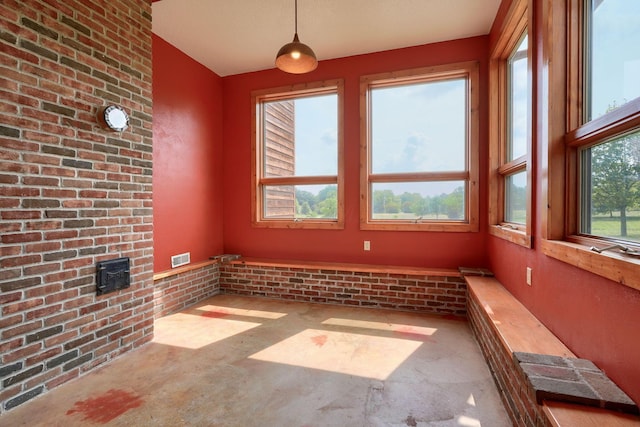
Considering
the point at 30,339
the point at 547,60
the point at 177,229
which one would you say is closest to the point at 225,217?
the point at 177,229

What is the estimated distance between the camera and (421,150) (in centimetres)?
360

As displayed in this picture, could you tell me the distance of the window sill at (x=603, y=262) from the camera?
1086mm

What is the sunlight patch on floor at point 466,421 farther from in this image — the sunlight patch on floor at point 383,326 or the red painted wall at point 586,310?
the sunlight patch on floor at point 383,326

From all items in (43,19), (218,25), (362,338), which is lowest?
(362,338)

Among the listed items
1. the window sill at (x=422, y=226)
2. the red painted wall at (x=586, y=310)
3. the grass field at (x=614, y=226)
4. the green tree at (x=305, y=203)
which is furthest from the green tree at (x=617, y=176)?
the green tree at (x=305, y=203)

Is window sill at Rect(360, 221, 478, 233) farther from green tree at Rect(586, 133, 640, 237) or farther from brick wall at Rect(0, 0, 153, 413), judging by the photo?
brick wall at Rect(0, 0, 153, 413)

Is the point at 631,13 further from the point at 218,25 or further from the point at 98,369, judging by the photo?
the point at 98,369

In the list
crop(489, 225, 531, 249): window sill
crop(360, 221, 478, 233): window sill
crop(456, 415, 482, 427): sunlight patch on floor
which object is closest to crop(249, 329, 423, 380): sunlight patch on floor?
crop(456, 415, 482, 427): sunlight patch on floor

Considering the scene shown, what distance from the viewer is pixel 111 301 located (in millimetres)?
2273

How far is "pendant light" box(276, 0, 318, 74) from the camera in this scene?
2340 mm

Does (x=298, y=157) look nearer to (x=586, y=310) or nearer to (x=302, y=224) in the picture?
(x=302, y=224)

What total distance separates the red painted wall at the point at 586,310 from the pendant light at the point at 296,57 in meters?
1.85

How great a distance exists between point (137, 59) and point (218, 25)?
1.10m

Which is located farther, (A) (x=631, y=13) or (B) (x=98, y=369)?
(B) (x=98, y=369)
